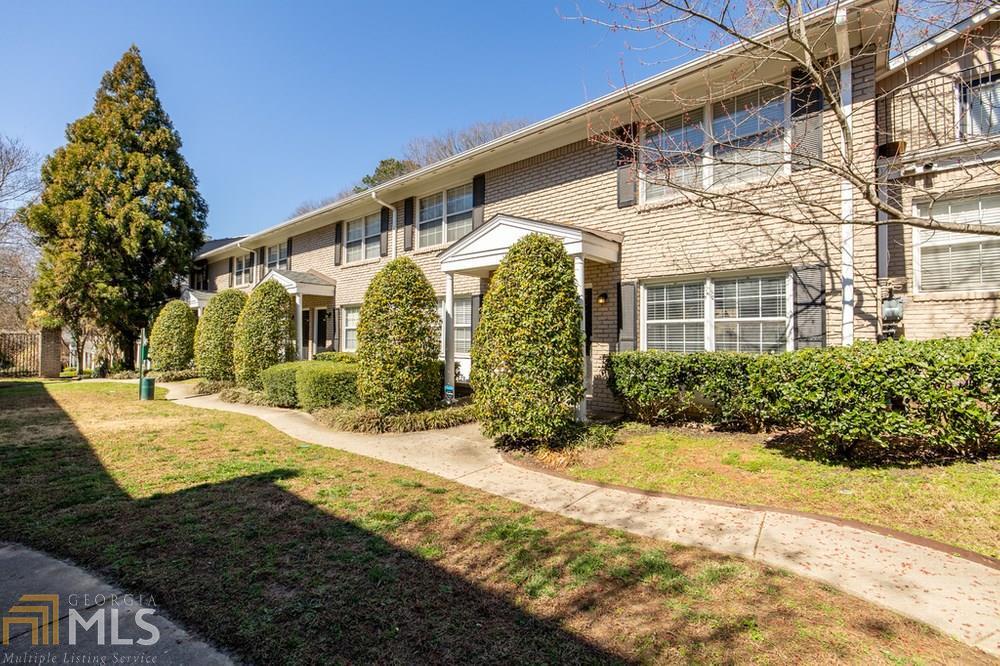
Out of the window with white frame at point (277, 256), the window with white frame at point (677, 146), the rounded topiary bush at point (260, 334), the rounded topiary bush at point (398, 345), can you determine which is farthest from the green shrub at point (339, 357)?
the window with white frame at point (677, 146)

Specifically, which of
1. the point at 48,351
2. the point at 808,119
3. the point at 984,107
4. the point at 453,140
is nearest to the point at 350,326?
the point at 808,119

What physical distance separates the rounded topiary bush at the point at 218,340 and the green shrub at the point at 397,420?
682 cm

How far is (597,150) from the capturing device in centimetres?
904

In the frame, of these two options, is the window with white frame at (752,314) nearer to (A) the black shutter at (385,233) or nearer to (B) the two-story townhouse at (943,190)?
(B) the two-story townhouse at (943,190)

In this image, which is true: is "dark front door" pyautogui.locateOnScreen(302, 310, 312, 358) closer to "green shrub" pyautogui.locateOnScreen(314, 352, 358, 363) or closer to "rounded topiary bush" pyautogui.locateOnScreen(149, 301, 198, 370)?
"green shrub" pyautogui.locateOnScreen(314, 352, 358, 363)

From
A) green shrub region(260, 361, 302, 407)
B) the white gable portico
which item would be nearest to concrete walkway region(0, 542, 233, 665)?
the white gable portico

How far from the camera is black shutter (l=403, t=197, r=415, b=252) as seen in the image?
12.8 m

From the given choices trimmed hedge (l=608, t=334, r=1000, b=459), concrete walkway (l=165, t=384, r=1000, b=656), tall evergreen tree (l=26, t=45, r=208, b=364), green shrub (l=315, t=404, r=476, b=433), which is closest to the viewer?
concrete walkway (l=165, t=384, r=1000, b=656)

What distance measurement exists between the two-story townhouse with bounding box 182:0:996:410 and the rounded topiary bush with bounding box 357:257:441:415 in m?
1.15

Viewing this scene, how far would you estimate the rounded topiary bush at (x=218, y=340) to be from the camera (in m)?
13.7

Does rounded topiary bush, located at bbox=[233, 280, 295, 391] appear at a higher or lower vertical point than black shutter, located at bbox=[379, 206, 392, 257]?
lower

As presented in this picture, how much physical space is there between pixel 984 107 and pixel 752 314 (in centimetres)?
449

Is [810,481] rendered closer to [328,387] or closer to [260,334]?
[328,387]

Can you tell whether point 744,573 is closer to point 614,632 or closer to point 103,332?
point 614,632
